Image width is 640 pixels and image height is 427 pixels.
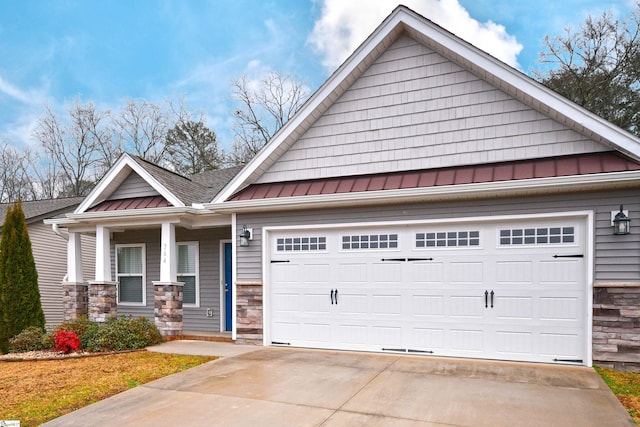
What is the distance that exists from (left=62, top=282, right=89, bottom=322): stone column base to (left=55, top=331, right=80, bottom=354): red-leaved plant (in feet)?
7.92

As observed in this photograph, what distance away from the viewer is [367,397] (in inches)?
194

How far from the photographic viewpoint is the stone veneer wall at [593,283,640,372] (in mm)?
5973

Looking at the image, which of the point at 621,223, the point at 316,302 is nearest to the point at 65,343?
the point at 316,302

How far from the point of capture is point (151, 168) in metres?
9.68

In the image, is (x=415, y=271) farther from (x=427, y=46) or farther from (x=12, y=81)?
(x=12, y=81)

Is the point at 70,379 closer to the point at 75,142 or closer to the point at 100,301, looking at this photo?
the point at 100,301

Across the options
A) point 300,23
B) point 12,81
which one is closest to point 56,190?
point 12,81

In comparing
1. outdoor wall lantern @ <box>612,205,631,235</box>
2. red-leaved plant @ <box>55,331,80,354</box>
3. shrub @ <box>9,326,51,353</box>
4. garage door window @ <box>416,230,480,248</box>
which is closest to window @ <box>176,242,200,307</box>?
red-leaved plant @ <box>55,331,80,354</box>

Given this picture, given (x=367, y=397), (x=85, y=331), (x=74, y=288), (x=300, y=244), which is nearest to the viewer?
(x=367, y=397)

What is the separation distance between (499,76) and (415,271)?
3.41m

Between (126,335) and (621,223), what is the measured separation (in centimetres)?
854

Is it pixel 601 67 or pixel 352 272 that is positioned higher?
pixel 601 67

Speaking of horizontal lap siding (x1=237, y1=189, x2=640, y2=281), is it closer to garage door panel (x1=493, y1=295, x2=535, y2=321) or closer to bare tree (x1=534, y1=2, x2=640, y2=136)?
garage door panel (x1=493, y1=295, x2=535, y2=321)

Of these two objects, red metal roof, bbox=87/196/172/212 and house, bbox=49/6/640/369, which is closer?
house, bbox=49/6/640/369
